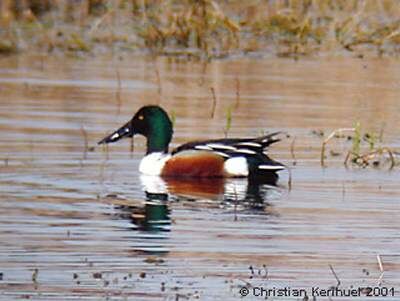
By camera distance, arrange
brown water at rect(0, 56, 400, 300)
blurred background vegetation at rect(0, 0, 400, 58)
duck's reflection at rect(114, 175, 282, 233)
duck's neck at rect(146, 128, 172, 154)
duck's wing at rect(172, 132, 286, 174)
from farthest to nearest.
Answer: blurred background vegetation at rect(0, 0, 400, 58), duck's neck at rect(146, 128, 172, 154), duck's wing at rect(172, 132, 286, 174), duck's reflection at rect(114, 175, 282, 233), brown water at rect(0, 56, 400, 300)

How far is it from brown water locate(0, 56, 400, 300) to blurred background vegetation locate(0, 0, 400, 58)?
5.00 feet

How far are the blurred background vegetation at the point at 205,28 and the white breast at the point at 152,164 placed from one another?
739cm

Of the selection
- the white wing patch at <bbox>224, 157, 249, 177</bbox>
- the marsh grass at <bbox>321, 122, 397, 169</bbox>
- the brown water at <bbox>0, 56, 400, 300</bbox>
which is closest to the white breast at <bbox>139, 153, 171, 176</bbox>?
the brown water at <bbox>0, 56, 400, 300</bbox>

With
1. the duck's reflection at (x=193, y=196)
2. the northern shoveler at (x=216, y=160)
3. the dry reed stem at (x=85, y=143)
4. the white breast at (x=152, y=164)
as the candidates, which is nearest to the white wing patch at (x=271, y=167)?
the northern shoveler at (x=216, y=160)

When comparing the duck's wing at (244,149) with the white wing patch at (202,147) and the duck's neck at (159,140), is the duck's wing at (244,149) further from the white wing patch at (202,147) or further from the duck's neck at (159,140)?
the duck's neck at (159,140)

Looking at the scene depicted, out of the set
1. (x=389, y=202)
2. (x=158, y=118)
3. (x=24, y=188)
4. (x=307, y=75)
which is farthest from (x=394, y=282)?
(x=307, y=75)

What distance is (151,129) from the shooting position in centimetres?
1266

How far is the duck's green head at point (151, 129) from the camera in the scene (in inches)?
492

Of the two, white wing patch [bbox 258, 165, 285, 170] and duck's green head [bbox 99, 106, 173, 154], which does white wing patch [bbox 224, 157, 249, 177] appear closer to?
white wing patch [bbox 258, 165, 285, 170]

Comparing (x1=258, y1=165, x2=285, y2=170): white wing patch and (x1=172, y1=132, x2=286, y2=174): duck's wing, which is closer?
(x1=258, y1=165, x2=285, y2=170): white wing patch

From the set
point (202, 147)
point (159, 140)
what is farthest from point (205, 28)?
point (202, 147)

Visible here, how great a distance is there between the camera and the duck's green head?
12508mm

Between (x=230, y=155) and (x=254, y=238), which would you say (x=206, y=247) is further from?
(x=230, y=155)

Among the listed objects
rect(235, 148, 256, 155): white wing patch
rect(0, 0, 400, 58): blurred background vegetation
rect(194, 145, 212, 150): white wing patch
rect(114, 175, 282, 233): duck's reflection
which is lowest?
rect(114, 175, 282, 233): duck's reflection
